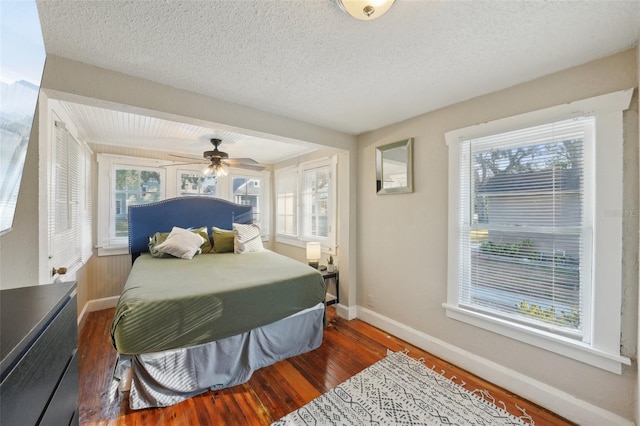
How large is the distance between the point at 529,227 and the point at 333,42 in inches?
74.7

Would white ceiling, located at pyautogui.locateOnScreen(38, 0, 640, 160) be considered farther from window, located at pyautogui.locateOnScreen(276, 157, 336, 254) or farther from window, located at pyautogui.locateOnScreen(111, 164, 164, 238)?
window, located at pyautogui.locateOnScreen(111, 164, 164, 238)

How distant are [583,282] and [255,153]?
4.18 meters

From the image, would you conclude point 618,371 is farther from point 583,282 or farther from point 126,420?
point 126,420

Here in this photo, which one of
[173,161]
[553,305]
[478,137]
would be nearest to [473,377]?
[553,305]

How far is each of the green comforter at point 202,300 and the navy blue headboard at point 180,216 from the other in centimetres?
107

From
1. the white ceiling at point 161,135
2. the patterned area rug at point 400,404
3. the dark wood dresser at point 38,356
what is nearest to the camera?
the dark wood dresser at point 38,356

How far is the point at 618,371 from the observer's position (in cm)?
155

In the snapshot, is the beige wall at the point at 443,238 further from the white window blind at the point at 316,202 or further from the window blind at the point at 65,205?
the window blind at the point at 65,205

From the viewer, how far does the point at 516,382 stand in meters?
1.93

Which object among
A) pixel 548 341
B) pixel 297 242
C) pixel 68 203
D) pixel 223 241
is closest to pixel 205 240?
pixel 223 241

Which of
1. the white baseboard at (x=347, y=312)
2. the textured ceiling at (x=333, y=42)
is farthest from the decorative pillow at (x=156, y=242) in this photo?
the white baseboard at (x=347, y=312)

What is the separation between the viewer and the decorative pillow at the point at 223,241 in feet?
12.3

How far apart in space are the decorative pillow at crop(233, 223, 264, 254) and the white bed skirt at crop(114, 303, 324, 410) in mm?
1602

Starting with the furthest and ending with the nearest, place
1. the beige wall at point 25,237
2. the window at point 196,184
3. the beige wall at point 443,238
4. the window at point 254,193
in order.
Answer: the window at point 254,193
the window at point 196,184
the beige wall at point 443,238
the beige wall at point 25,237
